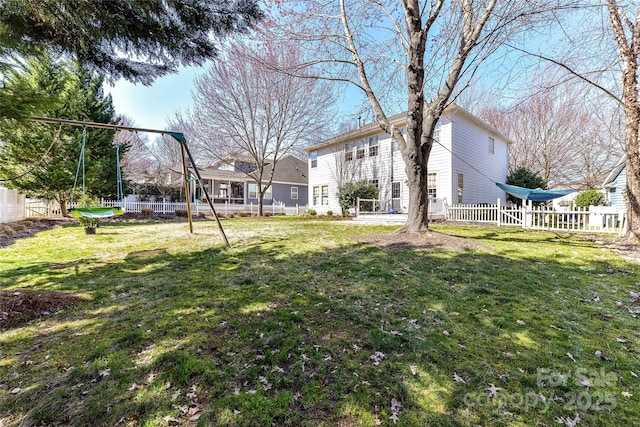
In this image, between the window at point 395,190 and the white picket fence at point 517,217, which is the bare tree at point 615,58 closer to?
the white picket fence at point 517,217

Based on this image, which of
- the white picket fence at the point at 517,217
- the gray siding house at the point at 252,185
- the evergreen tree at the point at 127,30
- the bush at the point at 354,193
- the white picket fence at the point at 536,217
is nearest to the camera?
the evergreen tree at the point at 127,30

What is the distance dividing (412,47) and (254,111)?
39.4ft

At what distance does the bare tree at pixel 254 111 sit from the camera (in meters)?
16.3

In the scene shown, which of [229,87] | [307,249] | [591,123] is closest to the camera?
[307,249]

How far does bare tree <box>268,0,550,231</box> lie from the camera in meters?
6.86

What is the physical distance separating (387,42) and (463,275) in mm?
6947

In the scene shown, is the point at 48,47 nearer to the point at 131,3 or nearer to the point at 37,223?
the point at 131,3

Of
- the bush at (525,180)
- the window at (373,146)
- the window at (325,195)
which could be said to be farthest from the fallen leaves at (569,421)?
the window at (325,195)

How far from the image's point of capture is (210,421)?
1742mm

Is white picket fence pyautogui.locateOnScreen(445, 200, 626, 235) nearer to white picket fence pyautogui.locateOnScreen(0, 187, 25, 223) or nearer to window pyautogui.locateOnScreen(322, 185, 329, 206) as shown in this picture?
window pyautogui.locateOnScreen(322, 185, 329, 206)

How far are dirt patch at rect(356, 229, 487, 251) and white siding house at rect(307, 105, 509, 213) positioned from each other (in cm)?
637

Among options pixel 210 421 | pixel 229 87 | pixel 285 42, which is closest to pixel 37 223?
pixel 229 87

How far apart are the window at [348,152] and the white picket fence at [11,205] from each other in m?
16.6

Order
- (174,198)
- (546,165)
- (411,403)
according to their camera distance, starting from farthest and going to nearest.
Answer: (174,198), (546,165), (411,403)
